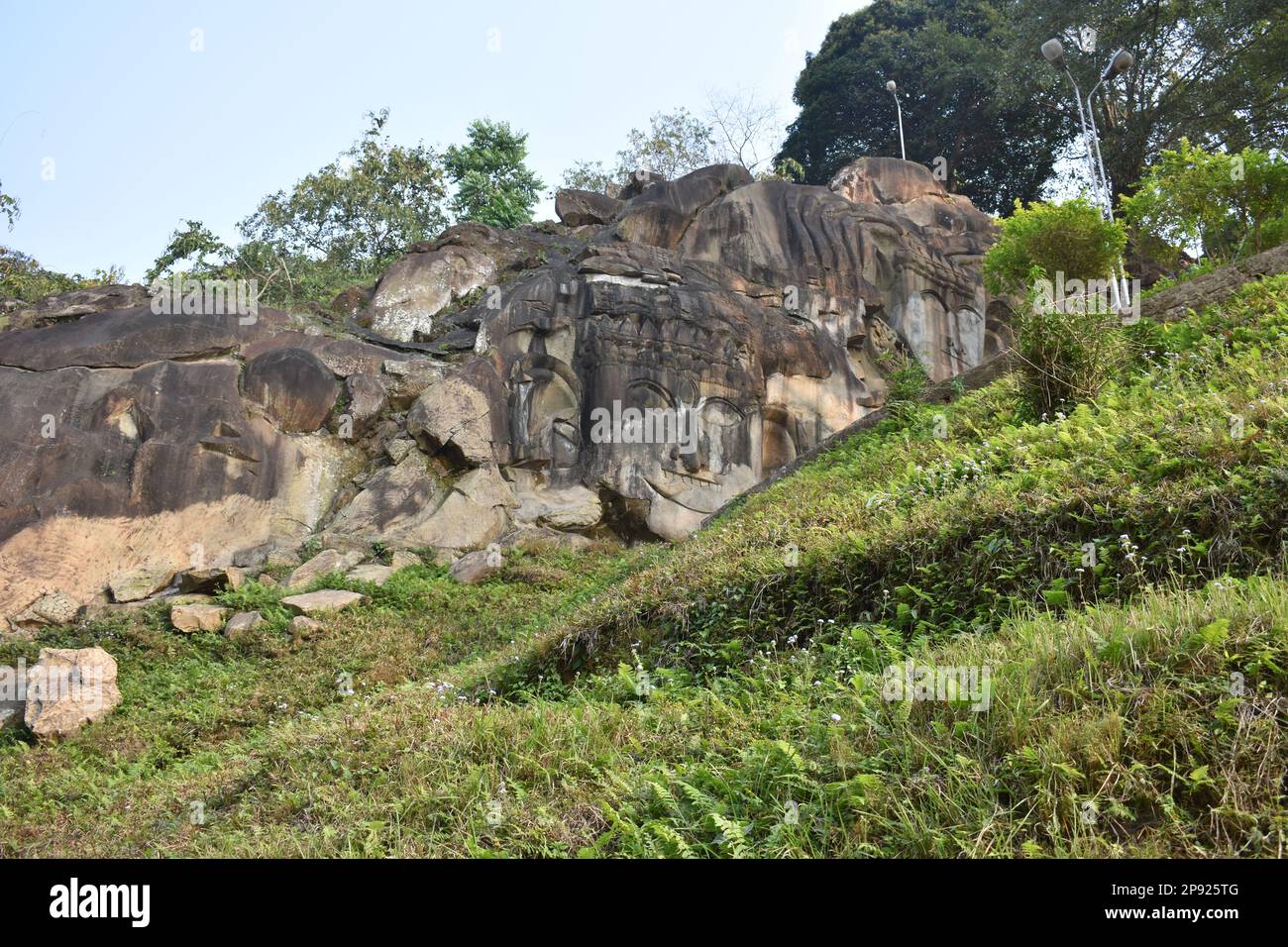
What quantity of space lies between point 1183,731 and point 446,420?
15116 millimetres

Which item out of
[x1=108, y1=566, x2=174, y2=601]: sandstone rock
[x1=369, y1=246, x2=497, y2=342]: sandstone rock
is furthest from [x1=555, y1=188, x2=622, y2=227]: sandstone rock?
[x1=108, y1=566, x2=174, y2=601]: sandstone rock

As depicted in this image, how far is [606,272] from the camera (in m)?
20.4

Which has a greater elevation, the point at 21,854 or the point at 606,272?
the point at 606,272

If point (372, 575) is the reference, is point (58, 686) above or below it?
below

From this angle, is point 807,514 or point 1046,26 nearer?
point 807,514

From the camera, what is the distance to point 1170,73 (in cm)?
2827

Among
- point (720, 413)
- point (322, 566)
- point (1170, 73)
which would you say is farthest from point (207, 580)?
point (1170, 73)

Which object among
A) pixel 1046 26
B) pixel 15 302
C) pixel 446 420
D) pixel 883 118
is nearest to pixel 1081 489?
pixel 446 420

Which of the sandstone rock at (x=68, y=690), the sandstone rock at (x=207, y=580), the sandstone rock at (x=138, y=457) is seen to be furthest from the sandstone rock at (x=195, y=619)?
the sandstone rock at (x=138, y=457)

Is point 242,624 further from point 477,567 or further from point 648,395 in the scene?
point 648,395

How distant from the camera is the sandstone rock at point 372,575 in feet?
48.9

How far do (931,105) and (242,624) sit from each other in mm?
33049

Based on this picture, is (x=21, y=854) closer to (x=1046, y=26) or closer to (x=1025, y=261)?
(x=1025, y=261)

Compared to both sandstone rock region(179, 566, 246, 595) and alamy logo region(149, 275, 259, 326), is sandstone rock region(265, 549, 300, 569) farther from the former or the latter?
alamy logo region(149, 275, 259, 326)
